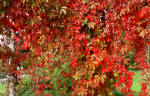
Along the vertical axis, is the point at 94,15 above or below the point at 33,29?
above

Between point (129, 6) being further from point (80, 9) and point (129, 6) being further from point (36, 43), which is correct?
point (36, 43)

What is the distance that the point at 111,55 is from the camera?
2852 mm

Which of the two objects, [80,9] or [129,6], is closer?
[129,6]

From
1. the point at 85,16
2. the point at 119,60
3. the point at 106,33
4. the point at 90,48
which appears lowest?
the point at 119,60

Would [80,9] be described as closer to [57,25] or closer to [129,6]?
[57,25]

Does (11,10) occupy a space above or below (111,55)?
above

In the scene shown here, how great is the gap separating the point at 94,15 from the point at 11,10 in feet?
4.54

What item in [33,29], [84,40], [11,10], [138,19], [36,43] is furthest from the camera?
[36,43]

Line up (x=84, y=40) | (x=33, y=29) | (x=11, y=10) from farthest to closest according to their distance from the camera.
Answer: (x=84, y=40) → (x=33, y=29) → (x=11, y=10)

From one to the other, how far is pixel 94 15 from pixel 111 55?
616 mm

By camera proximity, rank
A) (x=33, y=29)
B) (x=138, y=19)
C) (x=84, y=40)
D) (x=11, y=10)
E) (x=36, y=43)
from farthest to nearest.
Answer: (x=36, y=43)
(x=84, y=40)
(x=33, y=29)
(x=138, y=19)
(x=11, y=10)

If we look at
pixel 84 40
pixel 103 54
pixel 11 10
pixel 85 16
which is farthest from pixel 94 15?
pixel 11 10

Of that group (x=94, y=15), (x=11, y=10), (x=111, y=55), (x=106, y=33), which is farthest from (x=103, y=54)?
(x=11, y=10)

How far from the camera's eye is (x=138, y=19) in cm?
257
